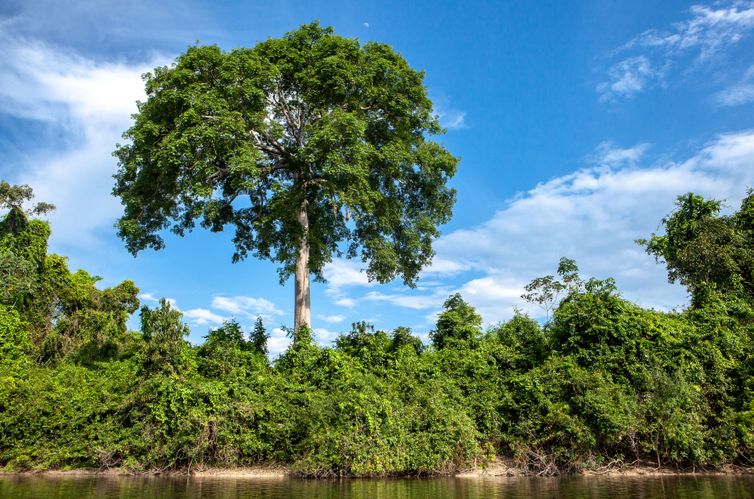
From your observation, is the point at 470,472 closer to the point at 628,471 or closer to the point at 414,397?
the point at 414,397

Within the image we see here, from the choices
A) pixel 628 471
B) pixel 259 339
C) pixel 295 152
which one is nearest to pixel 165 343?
pixel 259 339

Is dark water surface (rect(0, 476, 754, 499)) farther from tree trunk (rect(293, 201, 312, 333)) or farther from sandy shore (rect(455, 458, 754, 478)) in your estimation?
tree trunk (rect(293, 201, 312, 333))

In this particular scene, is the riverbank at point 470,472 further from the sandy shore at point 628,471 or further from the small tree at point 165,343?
the small tree at point 165,343

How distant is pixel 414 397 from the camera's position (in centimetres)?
1628

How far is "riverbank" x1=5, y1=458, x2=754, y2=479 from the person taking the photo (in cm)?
1498

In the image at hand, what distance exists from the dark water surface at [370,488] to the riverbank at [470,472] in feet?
3.41

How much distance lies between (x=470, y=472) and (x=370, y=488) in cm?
543

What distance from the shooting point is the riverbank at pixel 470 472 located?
15.0 m

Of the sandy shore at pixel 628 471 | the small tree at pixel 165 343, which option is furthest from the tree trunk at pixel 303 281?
the sandy shore at pixel 628 471

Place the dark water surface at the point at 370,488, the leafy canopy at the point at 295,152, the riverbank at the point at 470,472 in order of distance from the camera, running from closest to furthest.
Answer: the dark water surface at the point at 370,488 → the riverbank at the point at 470,472 → the leafy canopy at the point at 295,152

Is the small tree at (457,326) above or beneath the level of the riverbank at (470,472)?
above

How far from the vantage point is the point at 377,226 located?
24391 millimetres

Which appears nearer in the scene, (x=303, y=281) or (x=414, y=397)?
(x=414, y=397)

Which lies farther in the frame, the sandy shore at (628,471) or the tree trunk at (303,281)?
the tree trunk at (303,281)
